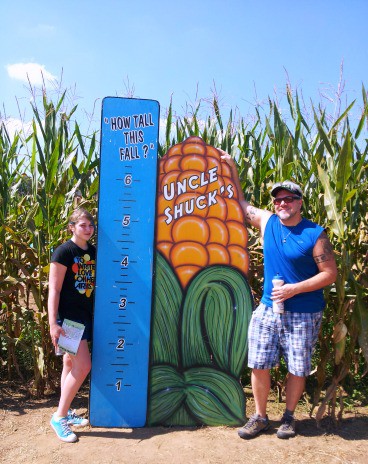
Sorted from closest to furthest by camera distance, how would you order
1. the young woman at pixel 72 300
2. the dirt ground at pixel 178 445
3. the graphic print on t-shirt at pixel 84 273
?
1. the dirt ground at pixel 178 445
2. the young woman at pixel 72 300
3. the graphic print on t-shirt at pixel 84 273

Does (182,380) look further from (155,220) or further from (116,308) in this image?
(155,220)

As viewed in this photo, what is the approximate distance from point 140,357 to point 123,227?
3.19 feet

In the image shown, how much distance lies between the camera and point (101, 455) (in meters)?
2.90

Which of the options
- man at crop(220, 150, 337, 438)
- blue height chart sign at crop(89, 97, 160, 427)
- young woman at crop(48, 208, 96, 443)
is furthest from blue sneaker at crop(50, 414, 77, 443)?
man at crop(220, 150, 337, 438)

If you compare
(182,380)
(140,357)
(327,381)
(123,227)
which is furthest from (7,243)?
(327,381)

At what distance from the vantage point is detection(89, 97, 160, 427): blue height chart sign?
335 centimetres

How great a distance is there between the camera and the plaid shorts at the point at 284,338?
310 centimetres

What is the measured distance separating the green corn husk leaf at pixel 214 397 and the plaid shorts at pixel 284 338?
0.34 metres

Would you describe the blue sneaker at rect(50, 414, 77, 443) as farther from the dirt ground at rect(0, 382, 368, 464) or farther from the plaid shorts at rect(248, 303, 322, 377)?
the plaid shorts at rect(248, 303, 322, 377)

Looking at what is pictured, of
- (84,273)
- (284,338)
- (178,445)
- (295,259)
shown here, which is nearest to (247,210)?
(295,259)

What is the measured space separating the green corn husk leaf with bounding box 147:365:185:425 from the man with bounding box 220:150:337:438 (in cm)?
53

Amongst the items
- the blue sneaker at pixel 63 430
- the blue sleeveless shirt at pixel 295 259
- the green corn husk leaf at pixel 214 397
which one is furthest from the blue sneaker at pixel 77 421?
the blue sleeveless shirt at pixel 295 259

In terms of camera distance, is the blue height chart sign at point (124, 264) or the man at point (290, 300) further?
the blue height chart sign at point (124, 264)

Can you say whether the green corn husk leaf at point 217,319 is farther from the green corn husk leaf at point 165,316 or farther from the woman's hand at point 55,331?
the woman's hand at point 55,331
